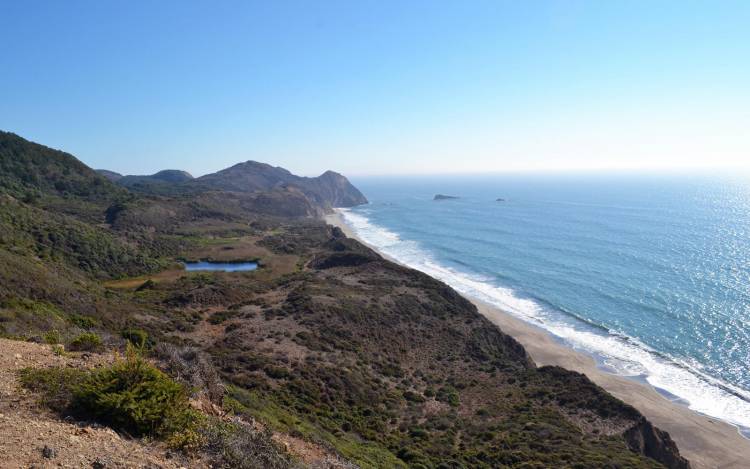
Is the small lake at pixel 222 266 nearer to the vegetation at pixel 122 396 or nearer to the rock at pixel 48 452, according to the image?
the vegetation at pixel 122 396

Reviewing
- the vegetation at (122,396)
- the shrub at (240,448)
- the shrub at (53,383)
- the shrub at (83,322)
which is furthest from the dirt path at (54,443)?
the shrub at (83,322)

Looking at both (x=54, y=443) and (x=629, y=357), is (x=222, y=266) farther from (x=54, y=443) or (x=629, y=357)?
(x=54, y=443)

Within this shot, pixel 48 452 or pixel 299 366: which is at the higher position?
pixel 48 452

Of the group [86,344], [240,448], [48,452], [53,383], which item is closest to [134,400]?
[48,452]

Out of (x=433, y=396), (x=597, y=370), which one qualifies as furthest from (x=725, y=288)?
(x=433, y=396)

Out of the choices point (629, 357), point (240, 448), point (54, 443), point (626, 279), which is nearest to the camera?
point (54, 443)

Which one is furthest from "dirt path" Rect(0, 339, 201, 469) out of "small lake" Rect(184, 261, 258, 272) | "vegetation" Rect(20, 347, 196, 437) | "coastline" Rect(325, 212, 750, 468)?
"small lake" Rect(184, 261, 258, 272)
